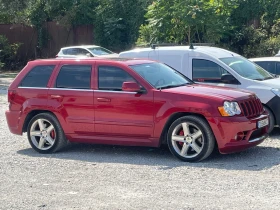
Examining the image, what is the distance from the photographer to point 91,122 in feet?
34.2

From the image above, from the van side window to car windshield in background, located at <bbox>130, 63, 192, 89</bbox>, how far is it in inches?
58.4

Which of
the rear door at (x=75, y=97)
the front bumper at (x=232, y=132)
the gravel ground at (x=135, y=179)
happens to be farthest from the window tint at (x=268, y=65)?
the rear door at (x=75, y=97)

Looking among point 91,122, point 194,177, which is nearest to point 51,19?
point 91,122

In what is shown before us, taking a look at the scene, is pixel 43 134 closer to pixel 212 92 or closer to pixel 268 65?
pixel 212 92

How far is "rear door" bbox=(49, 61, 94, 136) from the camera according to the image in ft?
34.3

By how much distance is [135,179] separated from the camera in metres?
8.68

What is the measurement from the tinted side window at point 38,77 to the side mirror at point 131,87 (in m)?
1.68

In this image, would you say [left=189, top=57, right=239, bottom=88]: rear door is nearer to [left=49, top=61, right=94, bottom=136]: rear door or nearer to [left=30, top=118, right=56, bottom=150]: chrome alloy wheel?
[left=49, top=61, right=94, bottom=136]: rear door

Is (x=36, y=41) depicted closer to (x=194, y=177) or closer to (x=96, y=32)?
(x=96, y=32)

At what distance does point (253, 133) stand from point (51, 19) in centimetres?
2569

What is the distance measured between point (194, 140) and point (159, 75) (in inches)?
58.6

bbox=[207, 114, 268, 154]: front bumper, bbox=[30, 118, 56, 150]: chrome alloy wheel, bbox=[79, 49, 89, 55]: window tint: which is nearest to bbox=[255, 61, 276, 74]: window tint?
bbox=[207, 114, 268, 154]: front bumper

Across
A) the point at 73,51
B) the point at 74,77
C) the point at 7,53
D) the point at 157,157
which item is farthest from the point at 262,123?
the point at 7,53

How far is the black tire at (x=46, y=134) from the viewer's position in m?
10.7
